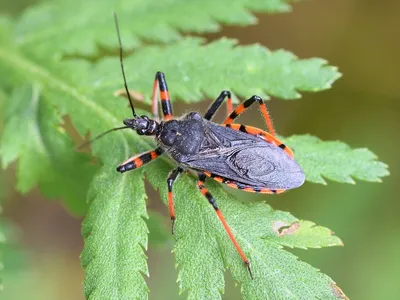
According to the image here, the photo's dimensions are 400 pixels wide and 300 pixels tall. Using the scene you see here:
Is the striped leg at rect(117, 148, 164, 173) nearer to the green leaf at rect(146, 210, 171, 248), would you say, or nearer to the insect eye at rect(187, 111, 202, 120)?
the insect eye at rect(187, 111, 202, 120)

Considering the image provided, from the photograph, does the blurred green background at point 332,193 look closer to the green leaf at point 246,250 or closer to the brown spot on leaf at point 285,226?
the green leaf at point 246,250

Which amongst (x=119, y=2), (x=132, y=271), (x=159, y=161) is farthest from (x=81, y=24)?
(x=132, y=271)

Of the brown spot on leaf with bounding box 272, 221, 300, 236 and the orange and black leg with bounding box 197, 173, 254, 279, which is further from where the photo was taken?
the brown spot on leaf with bounding box 272, 221, 300, 236

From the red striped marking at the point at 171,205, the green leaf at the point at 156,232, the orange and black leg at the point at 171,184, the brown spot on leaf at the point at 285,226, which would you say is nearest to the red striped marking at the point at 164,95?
the orange and black leg at the point at 171,184

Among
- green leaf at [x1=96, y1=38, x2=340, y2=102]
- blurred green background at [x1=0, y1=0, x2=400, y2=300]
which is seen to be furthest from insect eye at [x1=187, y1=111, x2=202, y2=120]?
blurred green background at [x1=0, y1=0, x2=400, y2=300]

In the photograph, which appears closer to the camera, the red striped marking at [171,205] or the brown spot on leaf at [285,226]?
the brown spot on leaf at [285,226]

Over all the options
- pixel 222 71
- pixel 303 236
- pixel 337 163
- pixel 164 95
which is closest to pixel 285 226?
pixel 303 236

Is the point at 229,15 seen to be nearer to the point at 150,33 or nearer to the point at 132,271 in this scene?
the point at 150,33

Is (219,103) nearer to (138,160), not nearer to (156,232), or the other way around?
(138,160)
